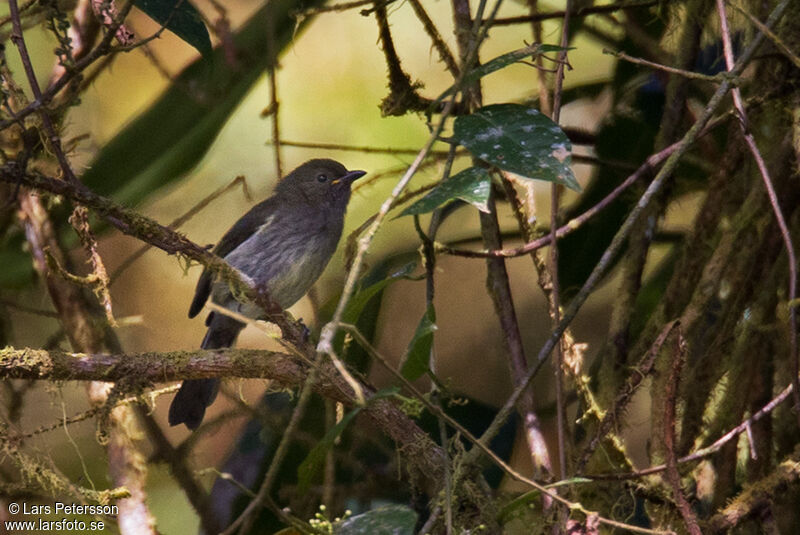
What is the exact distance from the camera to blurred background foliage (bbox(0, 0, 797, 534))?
3.03 m

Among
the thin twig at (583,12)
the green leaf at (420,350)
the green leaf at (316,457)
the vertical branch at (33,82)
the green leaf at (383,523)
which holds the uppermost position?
the thin twig at (583,12)

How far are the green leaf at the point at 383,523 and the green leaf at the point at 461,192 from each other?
567mm

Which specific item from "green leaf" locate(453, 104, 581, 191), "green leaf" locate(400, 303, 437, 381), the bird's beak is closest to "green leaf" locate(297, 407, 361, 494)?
"green leaf" locate(400, 303, 437, 381)

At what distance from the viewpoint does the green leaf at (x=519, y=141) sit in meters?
1.78

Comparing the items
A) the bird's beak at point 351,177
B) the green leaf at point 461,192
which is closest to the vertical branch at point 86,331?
the bird's beak at point 351,177

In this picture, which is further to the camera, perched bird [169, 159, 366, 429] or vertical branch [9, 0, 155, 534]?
perched bird [169, 159, 366, 429]

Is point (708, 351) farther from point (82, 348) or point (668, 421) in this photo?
point (82, 348)

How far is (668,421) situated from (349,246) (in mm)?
1117

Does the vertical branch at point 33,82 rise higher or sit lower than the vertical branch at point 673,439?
higher

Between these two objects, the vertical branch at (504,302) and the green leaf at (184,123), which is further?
the green leaf at (184,123)

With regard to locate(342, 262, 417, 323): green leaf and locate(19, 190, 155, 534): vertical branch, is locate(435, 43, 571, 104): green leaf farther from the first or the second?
locate(19, 190, 155, 534): vertical branch

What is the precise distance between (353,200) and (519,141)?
2728 millimetres

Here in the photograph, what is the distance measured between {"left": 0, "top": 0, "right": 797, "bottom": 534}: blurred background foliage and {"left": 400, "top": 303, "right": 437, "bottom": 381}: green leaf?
0.48 m

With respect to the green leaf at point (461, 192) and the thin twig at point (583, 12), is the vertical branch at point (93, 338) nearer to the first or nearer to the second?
the green leaf at point (461, 192)
